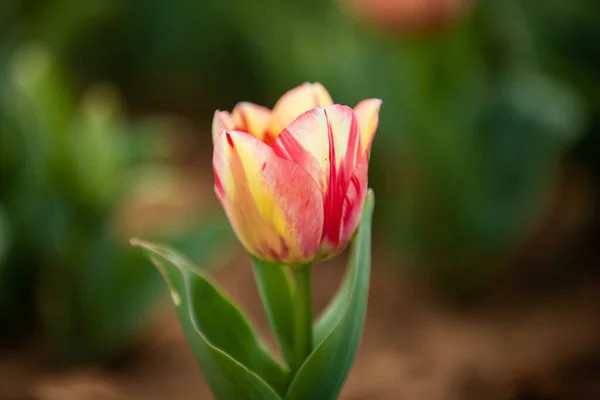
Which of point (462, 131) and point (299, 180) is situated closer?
point (299, 180)

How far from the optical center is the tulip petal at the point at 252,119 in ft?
1.99

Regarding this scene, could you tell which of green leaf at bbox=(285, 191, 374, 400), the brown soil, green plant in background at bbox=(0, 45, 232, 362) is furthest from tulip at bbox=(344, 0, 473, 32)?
green leaf at bbox=(285, 191, 374, 400)

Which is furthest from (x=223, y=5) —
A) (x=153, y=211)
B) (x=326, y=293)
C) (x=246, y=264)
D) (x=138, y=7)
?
(x=326, y=293)

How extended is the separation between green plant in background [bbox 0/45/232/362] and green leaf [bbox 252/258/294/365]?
1.77ft

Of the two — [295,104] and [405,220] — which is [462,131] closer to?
[405,220]

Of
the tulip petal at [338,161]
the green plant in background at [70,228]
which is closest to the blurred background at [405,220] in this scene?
the green plant in background at [70,228]

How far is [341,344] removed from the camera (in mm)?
625

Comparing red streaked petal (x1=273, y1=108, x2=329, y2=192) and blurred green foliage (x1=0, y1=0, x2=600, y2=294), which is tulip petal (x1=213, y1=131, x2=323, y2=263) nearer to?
red streaked petal (x1=273, y1=108, x2=329, y2=192)

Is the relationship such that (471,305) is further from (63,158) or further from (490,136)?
(63,158)

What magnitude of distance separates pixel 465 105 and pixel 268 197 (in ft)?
2.90

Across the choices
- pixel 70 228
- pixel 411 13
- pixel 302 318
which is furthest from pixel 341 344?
pixel 411 13

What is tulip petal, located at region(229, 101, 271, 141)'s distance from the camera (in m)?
0.61

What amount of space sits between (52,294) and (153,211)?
743 millimetres

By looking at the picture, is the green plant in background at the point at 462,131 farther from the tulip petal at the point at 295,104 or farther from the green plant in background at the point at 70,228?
the tulip petal at the point at 295,104
